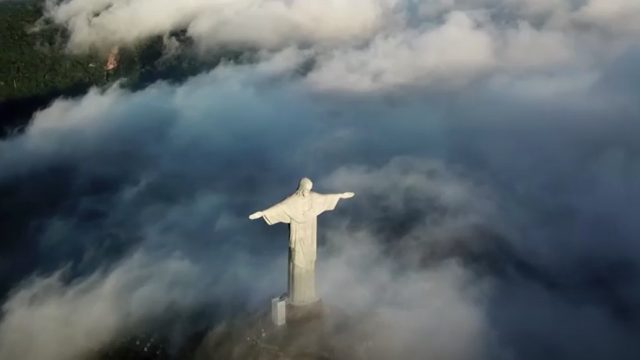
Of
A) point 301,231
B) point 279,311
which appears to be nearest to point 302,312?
point 279,311

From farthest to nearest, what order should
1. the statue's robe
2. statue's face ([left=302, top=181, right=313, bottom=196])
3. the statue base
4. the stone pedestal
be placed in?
the statue base → the stone pedestal → the statue's robe → statue's face ([left=302, top=181, right=313, bottom=196])

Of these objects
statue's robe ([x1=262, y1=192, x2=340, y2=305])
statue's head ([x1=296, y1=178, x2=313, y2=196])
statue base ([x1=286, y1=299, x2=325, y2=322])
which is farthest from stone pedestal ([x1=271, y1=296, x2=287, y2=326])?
statue's head ([x1=296, y1=178, x2=313, y2=196])

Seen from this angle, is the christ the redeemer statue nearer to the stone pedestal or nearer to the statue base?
the statue base

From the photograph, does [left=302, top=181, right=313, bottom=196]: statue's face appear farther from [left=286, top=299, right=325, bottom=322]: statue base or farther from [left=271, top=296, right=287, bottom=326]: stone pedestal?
[left=286, top=299, right=325, bottom=322]: statue base

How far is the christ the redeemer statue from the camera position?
1321 centimetres

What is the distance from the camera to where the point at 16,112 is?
172 ft

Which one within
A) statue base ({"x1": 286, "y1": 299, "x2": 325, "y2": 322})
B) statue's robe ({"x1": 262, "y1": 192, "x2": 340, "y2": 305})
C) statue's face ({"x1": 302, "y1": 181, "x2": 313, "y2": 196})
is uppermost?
statue's face ({"x1": 302, "y1": 181, "x2": 313, "y2": 196})

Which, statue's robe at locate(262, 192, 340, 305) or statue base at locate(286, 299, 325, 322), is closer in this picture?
statue's robe at locate(262, 192, 340, 305)

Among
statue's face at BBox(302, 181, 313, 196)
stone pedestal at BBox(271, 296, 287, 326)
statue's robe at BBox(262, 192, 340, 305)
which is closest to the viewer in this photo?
statue's face at BBox(302, 181, 313, 196)

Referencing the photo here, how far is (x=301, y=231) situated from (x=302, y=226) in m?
0.12

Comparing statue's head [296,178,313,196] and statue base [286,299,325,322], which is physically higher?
statue's head [296,178,313,196]

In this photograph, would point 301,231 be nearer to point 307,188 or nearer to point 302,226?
point 302,226

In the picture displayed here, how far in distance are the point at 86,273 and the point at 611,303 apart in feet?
69.3

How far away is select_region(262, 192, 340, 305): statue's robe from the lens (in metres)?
13.3
